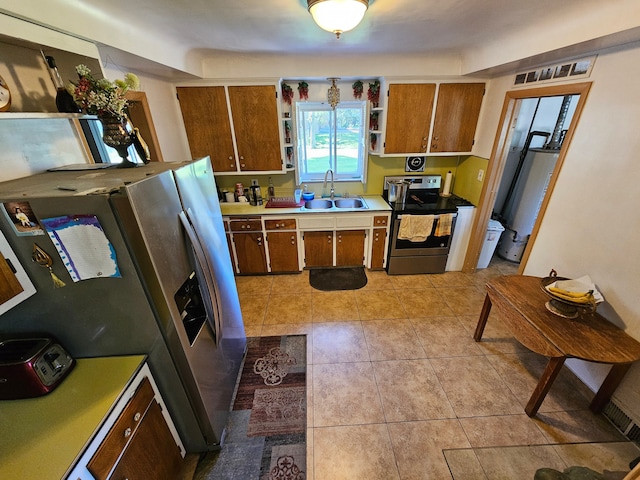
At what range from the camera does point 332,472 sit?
155 cm

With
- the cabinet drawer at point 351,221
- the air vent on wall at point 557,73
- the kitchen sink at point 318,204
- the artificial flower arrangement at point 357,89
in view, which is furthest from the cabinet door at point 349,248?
the air vent on wall at point 557,73

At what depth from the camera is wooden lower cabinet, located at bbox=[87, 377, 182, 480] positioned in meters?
0.99

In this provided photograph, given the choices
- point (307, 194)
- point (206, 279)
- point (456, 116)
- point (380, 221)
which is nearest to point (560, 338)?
point (380, 221)

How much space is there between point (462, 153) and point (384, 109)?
117 cm

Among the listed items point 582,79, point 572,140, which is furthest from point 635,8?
point 572,140

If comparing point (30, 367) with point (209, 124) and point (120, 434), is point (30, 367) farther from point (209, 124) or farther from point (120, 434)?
point (209, 124)

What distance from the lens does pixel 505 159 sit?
9.70 ft

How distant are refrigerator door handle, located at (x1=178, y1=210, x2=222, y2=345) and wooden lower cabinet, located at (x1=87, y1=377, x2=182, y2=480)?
405 mm

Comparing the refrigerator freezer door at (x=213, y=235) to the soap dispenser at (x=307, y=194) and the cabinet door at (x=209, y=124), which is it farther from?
the soap dispenser at (x=307, y=194)

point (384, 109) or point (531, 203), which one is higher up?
point (384, 109)

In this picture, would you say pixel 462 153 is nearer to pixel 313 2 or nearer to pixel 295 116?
pixel 295 116

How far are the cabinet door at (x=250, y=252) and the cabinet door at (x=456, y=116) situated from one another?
253 cm

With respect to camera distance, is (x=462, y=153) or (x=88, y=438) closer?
(x=88, y=438)

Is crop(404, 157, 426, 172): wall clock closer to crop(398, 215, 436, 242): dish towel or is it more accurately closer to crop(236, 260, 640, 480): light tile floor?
crop(398, 215, 436, 242): dish towel
